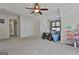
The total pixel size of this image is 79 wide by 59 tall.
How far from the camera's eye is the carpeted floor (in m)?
1.80

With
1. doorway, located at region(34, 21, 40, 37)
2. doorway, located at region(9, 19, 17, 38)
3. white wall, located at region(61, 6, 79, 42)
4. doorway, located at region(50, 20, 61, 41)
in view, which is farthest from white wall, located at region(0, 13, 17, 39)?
white wall, located at region(61, 6, 79, 42)

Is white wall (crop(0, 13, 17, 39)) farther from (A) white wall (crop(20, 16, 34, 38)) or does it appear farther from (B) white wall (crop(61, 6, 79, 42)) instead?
(B) white wall (crop(61, 6, 79, 42))

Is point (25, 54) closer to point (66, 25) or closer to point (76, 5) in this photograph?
point (66, 25)

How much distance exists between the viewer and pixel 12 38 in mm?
1807

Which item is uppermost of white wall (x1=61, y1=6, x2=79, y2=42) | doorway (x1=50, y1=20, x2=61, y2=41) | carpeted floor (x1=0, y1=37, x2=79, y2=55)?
white wall (x1=61, y1=6, x2=79, y2=42)

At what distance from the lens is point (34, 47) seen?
1833 mm

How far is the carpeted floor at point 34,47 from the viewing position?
180cm

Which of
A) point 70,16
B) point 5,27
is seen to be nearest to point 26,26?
point 5,27

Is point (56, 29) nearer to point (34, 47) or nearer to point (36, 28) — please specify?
point (36, 28)

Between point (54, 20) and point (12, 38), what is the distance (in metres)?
0.64

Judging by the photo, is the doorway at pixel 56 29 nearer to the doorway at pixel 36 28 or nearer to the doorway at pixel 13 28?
the doorway at pixel 36 28

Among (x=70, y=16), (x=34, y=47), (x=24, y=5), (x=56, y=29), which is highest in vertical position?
(x=24, y=5)

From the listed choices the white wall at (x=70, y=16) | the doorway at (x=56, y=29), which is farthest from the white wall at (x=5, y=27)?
the white wall at (x=70, y=16)
